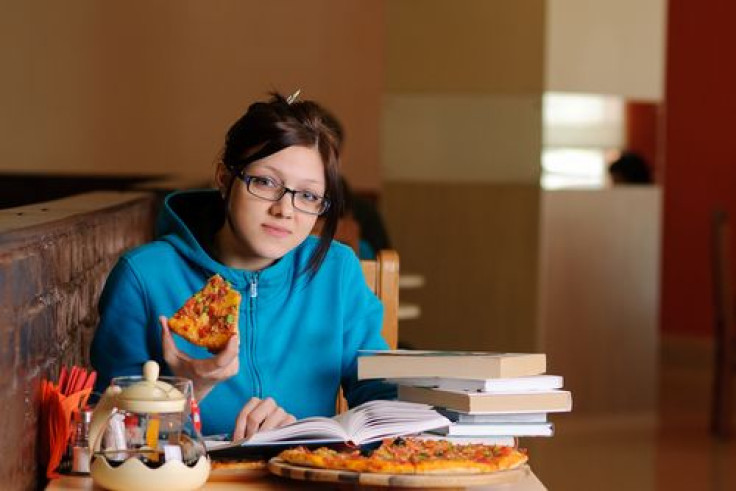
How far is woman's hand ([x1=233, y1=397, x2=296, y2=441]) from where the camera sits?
164 centimetres

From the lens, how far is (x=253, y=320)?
6.24ft

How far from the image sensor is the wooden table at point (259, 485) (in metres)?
1.44

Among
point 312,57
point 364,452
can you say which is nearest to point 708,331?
point 312,57

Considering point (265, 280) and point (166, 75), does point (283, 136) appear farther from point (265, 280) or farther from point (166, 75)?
point (166, 75)

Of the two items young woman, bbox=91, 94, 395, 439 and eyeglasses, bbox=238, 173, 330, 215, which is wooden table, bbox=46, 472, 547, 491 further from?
eyeglasses, bbox=238, 173, 330, 215

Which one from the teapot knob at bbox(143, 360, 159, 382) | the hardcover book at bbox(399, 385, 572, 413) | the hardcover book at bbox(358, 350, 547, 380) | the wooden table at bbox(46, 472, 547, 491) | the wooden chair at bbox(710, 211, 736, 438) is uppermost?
the teapot knob at bbox(143, 360, 159, 382)

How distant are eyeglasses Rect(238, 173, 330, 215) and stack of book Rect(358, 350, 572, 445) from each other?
25 cm

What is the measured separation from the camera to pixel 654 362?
6645 millimetres

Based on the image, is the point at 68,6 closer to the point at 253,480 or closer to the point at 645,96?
the point at 645,96

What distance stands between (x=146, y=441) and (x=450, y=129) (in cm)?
499

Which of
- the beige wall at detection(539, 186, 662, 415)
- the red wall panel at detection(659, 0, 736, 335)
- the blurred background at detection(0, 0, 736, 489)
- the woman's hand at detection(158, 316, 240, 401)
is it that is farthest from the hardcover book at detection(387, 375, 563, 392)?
the red wall panel at detection(659, 0, 736, 335)

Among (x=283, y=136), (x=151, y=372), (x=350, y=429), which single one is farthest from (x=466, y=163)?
(x=151, y=372)

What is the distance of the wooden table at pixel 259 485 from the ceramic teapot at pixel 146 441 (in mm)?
35

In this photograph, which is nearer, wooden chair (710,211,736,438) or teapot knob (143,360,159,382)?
teapot knob (143,360,159,382)
